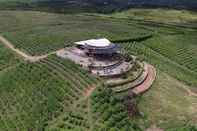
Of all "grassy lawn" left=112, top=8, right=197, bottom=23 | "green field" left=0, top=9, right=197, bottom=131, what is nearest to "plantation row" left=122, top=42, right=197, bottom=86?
"green field" left=0, top=9, right=197, bottom=131

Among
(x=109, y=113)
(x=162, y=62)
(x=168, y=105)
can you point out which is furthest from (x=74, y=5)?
(x=109, y=113)

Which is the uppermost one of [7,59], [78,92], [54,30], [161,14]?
[161,14]

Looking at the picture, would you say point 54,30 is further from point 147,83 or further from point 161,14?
point 161,14

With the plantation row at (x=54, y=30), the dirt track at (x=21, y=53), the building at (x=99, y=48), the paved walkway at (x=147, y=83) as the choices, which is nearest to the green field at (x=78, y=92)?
the plantation row at (x=54, y=30)

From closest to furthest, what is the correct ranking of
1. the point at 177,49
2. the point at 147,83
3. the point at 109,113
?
the point at 109,113 → the point at 147,83 → the point at 177,49

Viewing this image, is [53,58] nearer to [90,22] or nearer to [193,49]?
[193,49]

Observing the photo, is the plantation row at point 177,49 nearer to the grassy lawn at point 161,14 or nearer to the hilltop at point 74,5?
the grassy lawn at point 161,14

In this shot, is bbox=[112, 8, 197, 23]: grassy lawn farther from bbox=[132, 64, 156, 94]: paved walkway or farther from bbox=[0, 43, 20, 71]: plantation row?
bbox=[0, 43, 20, 71]: plantation row

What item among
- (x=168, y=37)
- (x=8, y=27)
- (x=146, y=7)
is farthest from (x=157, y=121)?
(x=146, y=7)
